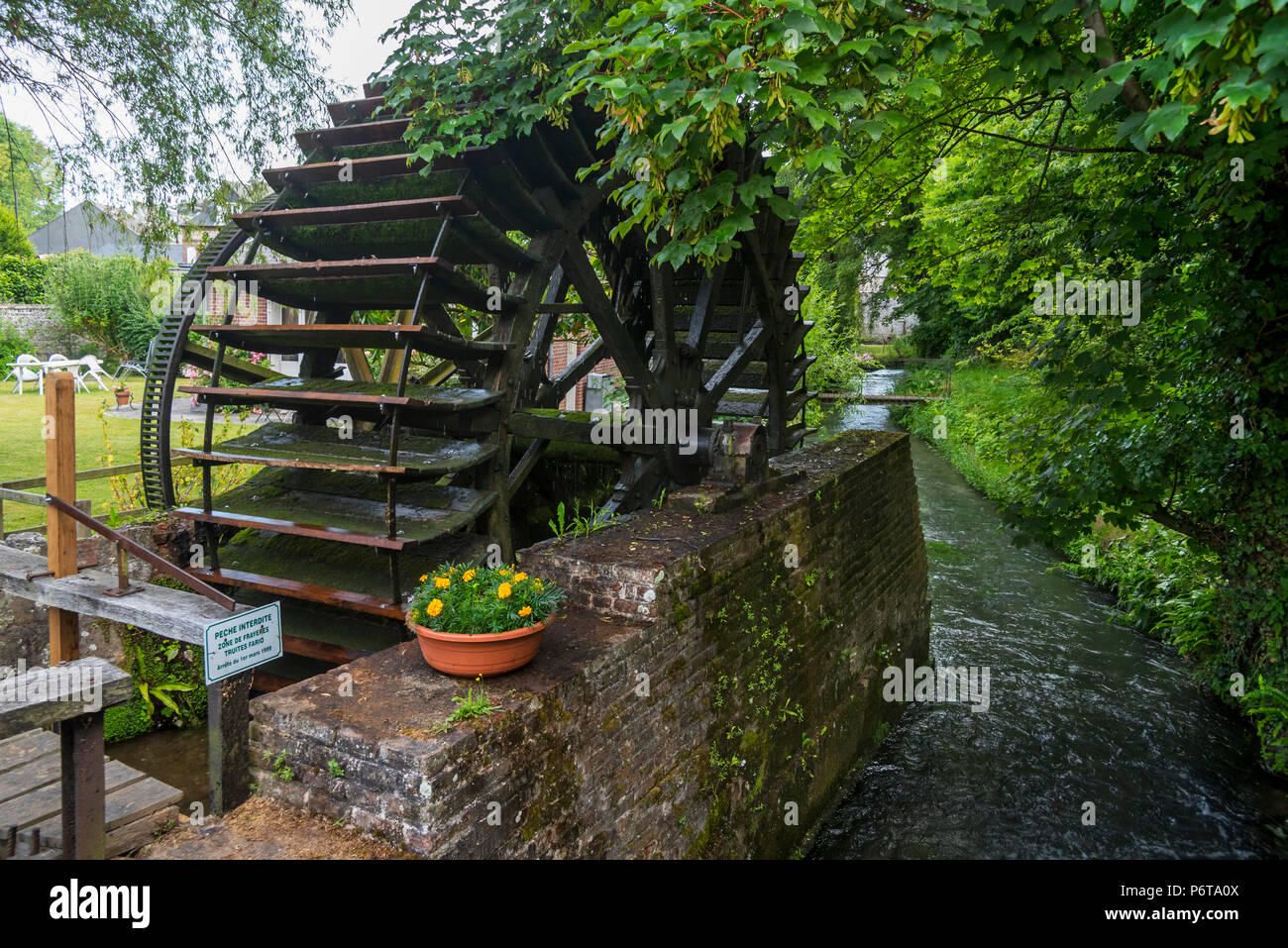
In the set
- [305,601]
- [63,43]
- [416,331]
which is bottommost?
[305,601]

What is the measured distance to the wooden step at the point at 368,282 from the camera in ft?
13.2

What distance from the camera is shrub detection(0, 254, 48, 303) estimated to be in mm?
22812

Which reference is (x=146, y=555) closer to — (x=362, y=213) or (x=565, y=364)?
(x=362, y=213)

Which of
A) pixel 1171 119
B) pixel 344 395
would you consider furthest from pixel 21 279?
pixel 1171 119

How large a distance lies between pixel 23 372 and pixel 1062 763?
19329 millimetres

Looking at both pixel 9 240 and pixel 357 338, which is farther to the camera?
pixel 9 240

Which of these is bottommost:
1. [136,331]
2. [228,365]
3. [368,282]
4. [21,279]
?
[228,365]

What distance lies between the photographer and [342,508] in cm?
445

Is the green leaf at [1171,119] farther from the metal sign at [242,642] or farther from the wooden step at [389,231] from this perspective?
the metal sign at [242,642]

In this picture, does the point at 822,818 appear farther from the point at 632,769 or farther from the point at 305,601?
the point at 305,601

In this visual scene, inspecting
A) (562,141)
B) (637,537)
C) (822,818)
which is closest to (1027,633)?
(822,818)

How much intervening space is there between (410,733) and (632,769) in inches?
42.9

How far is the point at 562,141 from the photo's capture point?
4.82m

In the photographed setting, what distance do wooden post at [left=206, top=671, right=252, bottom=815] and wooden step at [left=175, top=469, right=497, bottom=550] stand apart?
1185 millimetres
